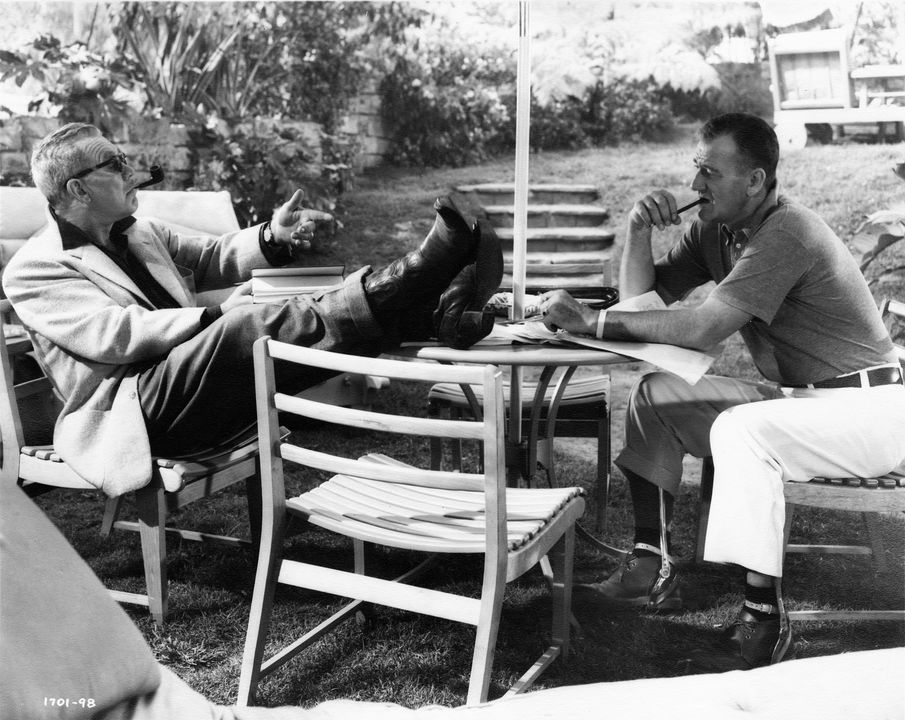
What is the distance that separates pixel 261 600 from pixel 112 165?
128 centimetres

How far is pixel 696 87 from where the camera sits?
30.0 ft

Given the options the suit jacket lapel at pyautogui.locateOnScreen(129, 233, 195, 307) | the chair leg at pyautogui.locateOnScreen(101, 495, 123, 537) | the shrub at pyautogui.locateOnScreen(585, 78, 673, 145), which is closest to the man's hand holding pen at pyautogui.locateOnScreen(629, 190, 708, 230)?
the suit jacket lapel at pyautogui.locateOnScreen(129, 233, 195, 307)

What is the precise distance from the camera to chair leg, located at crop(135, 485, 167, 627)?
2354 mm

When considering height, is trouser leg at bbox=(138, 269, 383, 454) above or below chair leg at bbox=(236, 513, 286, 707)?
above

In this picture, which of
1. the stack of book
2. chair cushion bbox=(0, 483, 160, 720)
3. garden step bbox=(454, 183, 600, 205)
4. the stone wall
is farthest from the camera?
the stone wall

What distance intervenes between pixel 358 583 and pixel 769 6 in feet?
28.0

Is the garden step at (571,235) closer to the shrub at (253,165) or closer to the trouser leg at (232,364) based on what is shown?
the shrub at (253,165)

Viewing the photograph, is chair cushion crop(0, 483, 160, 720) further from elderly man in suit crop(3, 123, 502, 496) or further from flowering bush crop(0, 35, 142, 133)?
flowering bush crop(0, 35, 142, 133)

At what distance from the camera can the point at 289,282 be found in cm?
234

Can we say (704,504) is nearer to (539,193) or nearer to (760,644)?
(760,644)

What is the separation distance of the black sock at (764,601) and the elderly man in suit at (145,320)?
0.87 meters

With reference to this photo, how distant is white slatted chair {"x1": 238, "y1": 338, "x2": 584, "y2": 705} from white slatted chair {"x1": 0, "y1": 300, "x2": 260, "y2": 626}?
0.41m

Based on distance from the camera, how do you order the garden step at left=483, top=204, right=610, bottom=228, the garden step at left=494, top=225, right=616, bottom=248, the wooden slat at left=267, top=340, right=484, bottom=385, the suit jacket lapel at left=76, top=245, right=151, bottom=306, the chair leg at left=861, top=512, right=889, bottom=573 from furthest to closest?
1. the garden step at left=483, top=204, right=610, bottom=228
2. the garden step at left=494, top=225, right=616, bottom=248
3. the chair leg at left=861, top=512, right=889, bottom=573
4. the suit jacket lapel at left=76, top=245, right=151, bottom=306
5. the wooden slat at left=267, top=340, right=484, bottom=385

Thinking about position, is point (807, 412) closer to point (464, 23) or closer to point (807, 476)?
point (807, 476)
